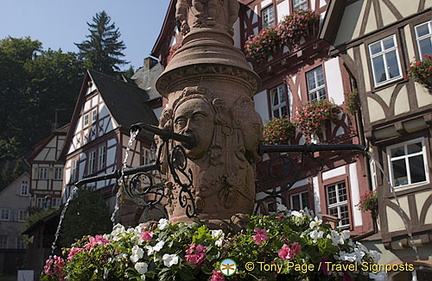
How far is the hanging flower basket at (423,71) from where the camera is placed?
12141mm

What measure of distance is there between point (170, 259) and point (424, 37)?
1093 cm

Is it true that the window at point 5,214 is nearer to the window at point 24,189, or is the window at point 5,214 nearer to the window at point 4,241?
the window at point 4,241

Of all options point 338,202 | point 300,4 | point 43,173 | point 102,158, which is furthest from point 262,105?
point 43,173

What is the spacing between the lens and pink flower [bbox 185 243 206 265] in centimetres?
377

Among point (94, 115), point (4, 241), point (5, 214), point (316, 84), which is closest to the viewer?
point (316, 84)

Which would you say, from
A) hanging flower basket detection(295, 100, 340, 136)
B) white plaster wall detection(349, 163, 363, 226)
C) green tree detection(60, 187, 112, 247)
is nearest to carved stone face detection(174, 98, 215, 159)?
white plaster wall detection(349, 163, 363, 226)

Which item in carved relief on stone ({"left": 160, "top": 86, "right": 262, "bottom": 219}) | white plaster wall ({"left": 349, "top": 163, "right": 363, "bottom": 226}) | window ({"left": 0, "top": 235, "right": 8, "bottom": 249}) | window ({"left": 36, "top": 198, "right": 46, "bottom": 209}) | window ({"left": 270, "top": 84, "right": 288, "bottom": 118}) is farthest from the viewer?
window ({"left": 0, "top": 235, "right": 8, "bottom": 249})

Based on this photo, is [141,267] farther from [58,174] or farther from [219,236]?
[58,174]

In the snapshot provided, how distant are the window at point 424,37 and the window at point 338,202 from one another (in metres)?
4.13

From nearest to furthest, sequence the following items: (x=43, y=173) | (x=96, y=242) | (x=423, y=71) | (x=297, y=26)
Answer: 1. (x=96, y=242)
2. (x=423, y=71)
3. (x=297, y=26)
4. (x=43, y=173)

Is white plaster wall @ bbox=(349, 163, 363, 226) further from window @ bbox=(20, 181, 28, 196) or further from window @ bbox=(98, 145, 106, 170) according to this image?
window @ bbox=(20, 181, 28, 196)

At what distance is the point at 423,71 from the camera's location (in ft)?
39.9

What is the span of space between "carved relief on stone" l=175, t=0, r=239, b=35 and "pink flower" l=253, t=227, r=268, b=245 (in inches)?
115

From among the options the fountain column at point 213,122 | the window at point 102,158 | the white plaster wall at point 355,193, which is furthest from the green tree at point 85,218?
the fountain column at point 213,122
